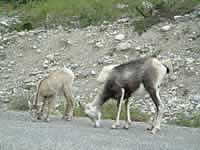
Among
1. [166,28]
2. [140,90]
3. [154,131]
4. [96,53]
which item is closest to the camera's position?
[154,131]

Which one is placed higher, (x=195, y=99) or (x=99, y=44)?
(x=99, y=44)

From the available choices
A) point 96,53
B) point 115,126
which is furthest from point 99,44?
point 115,126

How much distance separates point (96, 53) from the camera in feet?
72.5

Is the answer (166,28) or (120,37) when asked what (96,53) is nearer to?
(120,37)

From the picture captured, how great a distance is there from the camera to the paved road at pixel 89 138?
320 inches

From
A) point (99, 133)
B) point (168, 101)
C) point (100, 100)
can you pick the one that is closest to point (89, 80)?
point (168, 101)

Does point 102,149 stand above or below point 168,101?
above

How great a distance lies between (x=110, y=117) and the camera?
575 inches

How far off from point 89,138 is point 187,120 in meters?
6.01

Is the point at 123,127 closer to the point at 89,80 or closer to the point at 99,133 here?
the point at 99,133

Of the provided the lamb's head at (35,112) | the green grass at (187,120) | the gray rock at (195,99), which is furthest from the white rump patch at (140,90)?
the gray rock at (195,99)

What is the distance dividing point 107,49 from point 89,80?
8.75ft

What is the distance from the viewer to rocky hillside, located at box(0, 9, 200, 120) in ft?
59.7

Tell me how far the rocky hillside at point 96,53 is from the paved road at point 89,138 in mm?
5784
